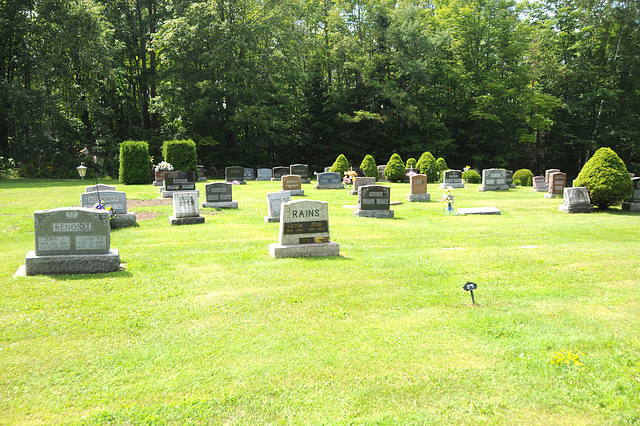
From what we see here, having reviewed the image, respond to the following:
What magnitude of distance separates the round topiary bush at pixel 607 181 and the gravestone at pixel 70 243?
15.5 meters

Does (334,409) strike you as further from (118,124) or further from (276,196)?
(118,124)

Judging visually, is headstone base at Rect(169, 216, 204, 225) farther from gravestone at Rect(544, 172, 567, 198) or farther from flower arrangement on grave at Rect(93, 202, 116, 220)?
gravestone at Rect(544, 172, 567, 198)

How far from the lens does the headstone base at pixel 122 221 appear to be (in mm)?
11749

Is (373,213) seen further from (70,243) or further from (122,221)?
(70,243)

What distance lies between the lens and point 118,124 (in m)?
41.1

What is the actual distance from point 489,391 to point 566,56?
47.1 meters

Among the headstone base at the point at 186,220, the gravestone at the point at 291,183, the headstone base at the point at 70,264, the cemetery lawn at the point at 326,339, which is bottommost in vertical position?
the cemetery lawn at the point at 326,339

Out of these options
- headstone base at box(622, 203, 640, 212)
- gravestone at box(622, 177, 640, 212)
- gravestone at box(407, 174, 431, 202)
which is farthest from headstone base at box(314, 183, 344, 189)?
headstone base at box(622, 203, 640, 212)

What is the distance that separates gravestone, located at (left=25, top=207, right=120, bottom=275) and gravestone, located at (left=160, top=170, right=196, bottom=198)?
11951 millimetres

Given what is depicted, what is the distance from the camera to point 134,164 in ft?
83.0

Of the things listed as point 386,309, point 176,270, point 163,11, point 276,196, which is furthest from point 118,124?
point 386,309

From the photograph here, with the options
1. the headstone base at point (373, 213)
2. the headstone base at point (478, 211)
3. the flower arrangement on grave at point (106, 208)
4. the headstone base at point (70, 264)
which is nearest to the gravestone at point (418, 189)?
the headstone base at point (478, 211)

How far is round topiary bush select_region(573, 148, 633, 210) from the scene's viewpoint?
1535 centimetres

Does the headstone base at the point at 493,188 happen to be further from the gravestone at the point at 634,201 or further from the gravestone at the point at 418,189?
the gravestone at the point at 634,201
